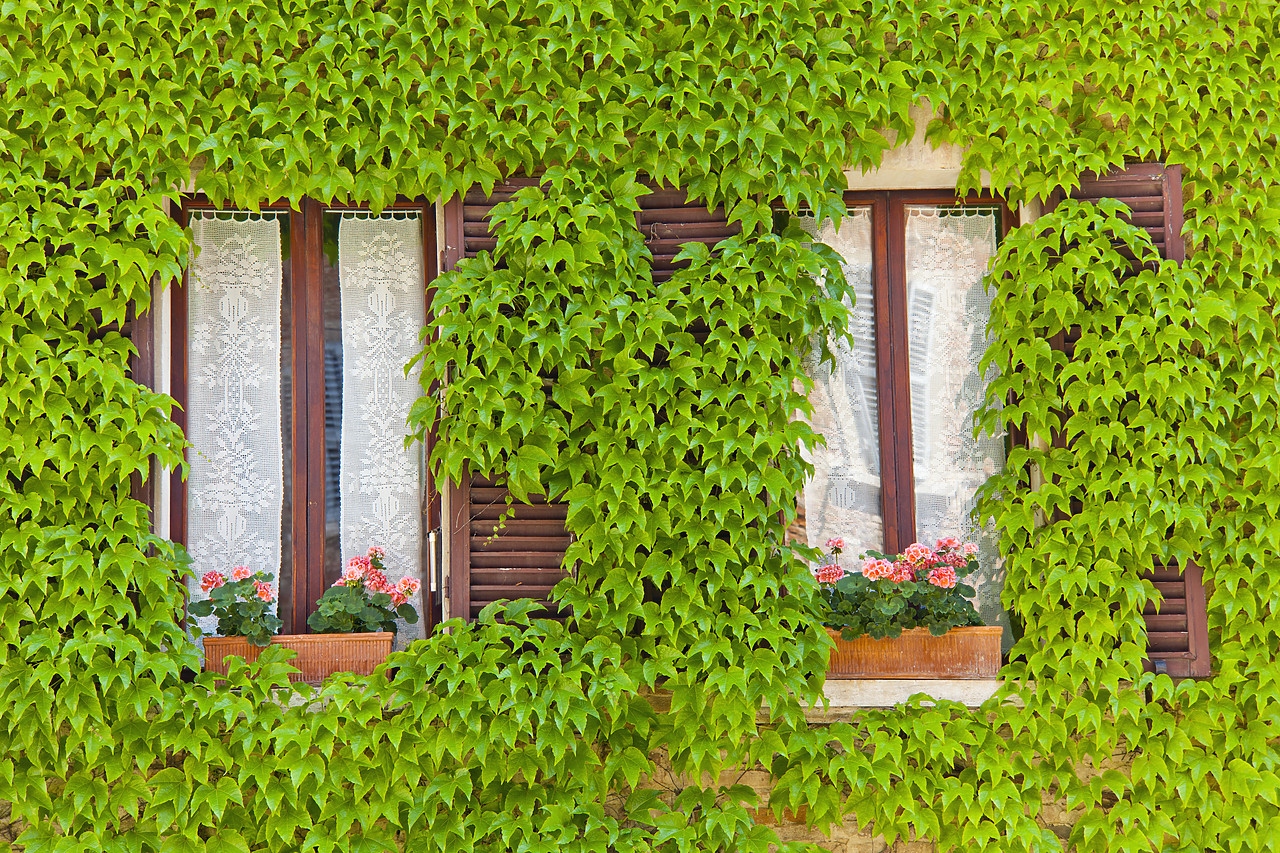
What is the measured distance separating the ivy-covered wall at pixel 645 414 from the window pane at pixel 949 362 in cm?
21

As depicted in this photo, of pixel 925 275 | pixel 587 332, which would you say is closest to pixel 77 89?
pixel 587 332

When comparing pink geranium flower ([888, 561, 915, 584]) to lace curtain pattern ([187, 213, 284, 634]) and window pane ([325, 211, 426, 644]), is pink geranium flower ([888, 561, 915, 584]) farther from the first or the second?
lace curtain pattern ([187, 213, 284, 634])

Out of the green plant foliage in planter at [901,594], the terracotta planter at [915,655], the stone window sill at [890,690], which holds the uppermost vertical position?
the green plant foliage in planter at [901,594]

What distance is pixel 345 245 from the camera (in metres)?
5.22

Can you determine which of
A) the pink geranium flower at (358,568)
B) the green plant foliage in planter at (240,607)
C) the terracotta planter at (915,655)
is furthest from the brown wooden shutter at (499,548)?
the terracotta planter at (915,655)

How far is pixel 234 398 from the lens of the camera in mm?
5094

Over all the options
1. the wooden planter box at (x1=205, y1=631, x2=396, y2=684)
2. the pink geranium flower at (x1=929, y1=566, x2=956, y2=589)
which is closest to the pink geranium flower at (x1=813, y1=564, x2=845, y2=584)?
the pink geranium flower at (x1=929, y1=566, x2=956, y2=589)

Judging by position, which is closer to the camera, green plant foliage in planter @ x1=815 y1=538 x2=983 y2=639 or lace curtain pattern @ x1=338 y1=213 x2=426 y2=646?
green plant foliage in planter @ x1=815 y1=538 x2=983 y2=639

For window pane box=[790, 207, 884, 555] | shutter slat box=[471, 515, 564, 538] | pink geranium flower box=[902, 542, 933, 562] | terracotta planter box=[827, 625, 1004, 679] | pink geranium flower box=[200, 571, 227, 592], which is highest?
window pane box=[790, 207, 884, 555]

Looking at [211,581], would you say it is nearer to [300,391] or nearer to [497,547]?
[300,391]

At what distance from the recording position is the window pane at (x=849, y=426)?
517 cm

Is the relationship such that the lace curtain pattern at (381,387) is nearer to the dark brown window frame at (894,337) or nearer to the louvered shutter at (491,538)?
the louvered shutter at (491,538)

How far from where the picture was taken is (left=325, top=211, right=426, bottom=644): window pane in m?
5.09

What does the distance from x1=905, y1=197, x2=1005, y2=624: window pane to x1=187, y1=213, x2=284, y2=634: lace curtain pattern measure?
9.88ft
